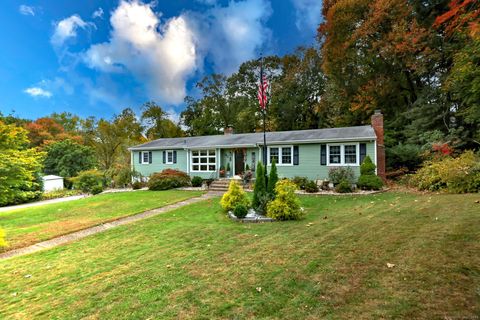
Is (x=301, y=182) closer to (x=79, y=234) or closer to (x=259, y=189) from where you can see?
(x=259, y=189)

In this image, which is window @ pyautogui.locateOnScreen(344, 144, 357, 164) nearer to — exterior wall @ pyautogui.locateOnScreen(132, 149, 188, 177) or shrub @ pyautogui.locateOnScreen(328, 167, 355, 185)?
shrub @ pyautogui.locateOnScreen(328, 167, 355, 185)

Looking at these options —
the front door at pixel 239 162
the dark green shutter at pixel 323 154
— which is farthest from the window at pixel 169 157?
the dark green shutter at pixel 323 154

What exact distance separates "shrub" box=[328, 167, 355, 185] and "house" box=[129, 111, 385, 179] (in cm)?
55

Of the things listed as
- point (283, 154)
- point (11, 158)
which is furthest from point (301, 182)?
point (11, 158)

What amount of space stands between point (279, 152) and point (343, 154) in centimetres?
426

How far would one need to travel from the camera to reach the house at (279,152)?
16.4 metres

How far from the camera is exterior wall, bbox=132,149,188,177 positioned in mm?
22375

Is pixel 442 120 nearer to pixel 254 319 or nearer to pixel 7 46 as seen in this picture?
pixel 254 319

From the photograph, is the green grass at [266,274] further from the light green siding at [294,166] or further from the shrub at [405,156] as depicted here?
the shrub at [405,156]

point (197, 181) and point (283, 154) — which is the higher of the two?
point (283, 154)

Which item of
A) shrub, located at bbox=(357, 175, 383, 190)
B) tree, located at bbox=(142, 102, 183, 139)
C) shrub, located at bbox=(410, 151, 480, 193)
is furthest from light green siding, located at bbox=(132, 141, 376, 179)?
tree, located at bbox=(142, 102, 183, 139)

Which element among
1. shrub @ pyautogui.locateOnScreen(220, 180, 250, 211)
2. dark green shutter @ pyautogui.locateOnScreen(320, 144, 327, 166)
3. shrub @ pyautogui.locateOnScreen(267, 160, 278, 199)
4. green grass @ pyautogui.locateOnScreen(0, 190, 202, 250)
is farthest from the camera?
dark green shutter @ pyautogui.locateOnScreen(320, 144, 327, 166)

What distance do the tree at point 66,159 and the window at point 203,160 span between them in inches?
541

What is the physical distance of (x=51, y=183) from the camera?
23078mm
